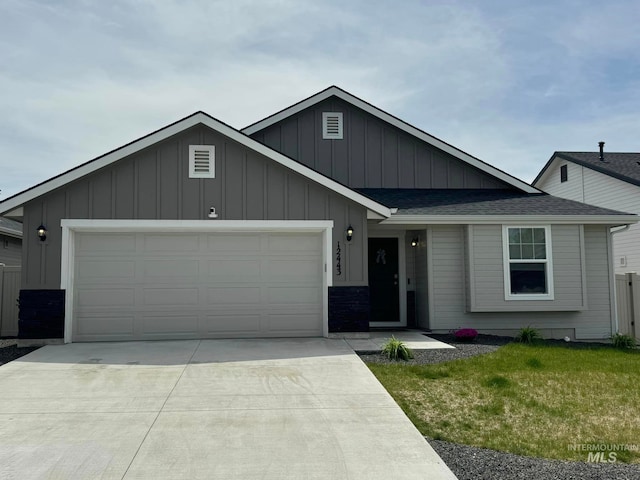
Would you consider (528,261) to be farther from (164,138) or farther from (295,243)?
(164,138)

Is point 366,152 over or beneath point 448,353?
over

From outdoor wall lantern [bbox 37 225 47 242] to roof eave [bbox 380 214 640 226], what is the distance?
6.44 metres

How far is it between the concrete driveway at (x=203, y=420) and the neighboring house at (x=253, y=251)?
161 cm

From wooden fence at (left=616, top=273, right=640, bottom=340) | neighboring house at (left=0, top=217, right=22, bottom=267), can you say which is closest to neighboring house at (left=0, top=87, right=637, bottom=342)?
wooden fence at (left=616, top=273, right=640, bottom=340)

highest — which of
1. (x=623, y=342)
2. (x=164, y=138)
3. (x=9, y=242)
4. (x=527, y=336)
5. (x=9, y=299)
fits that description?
(x=164, y=138)

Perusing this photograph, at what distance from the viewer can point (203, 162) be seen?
31.3ft

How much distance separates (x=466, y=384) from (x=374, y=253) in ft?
19.2

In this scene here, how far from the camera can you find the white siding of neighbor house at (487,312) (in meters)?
11.2

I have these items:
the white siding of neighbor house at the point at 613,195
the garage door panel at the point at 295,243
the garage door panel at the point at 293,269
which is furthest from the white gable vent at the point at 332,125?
the white siding of neighbor house at the point at 613,195

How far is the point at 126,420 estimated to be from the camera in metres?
5.14

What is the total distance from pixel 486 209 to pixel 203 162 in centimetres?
610

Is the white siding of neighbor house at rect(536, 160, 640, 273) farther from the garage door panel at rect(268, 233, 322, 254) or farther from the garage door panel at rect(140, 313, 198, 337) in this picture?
the garage door panel at rect(140, 313, 198, 337)

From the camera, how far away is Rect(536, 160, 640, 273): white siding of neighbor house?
16094 mm

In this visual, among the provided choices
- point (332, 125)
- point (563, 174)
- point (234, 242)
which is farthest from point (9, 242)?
point (563, 174)
